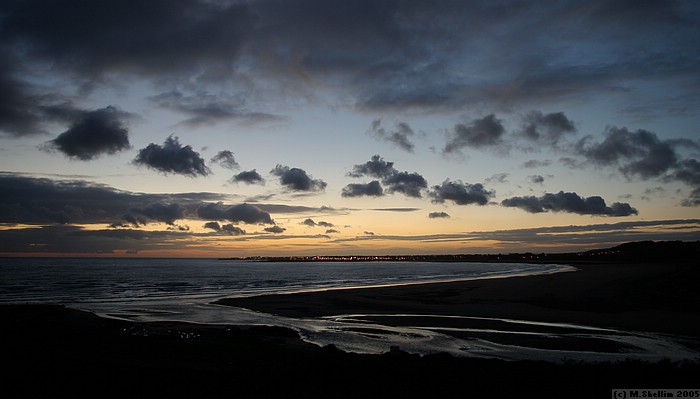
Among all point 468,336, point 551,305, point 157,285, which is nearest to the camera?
point 468,336

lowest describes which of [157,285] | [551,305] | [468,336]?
[157,285]

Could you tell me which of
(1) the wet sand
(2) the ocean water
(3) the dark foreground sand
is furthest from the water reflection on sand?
(2) the ocean water

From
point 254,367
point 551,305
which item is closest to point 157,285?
point 551,305

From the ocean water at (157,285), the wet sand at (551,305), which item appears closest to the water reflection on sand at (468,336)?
the wet sand at (551,305)

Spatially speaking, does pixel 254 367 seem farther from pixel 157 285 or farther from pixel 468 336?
pixel 157 285

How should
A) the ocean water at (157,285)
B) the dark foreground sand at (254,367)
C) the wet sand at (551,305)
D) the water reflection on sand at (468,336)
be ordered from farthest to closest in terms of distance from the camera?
the ocean water at (157,285) → the wet sand at (551,305) → the water reflection on sand at (468,336) → the dark foreground sand at (254,367)

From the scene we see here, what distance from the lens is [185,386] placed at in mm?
→ 12250

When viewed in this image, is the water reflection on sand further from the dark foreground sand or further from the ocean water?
the ocean water

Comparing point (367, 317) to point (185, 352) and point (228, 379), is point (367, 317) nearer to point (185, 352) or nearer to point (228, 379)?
point (185, 352)

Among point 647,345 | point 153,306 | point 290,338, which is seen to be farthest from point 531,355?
point 153,306

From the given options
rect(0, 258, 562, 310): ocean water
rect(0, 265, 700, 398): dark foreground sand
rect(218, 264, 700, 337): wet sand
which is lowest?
rect(0, 258, 562, 310): ocean water

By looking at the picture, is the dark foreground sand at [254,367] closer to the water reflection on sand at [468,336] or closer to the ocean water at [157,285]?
the water reflection on sand at [468,336]

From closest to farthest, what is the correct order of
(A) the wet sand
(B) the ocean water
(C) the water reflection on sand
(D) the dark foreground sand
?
(D) the dark foreground sand, (C) the water reflection on sand, (A) the wet sand, (B) the ocean water

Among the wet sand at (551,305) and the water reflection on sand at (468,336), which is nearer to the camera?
the water reflection on sand at (468,336)
